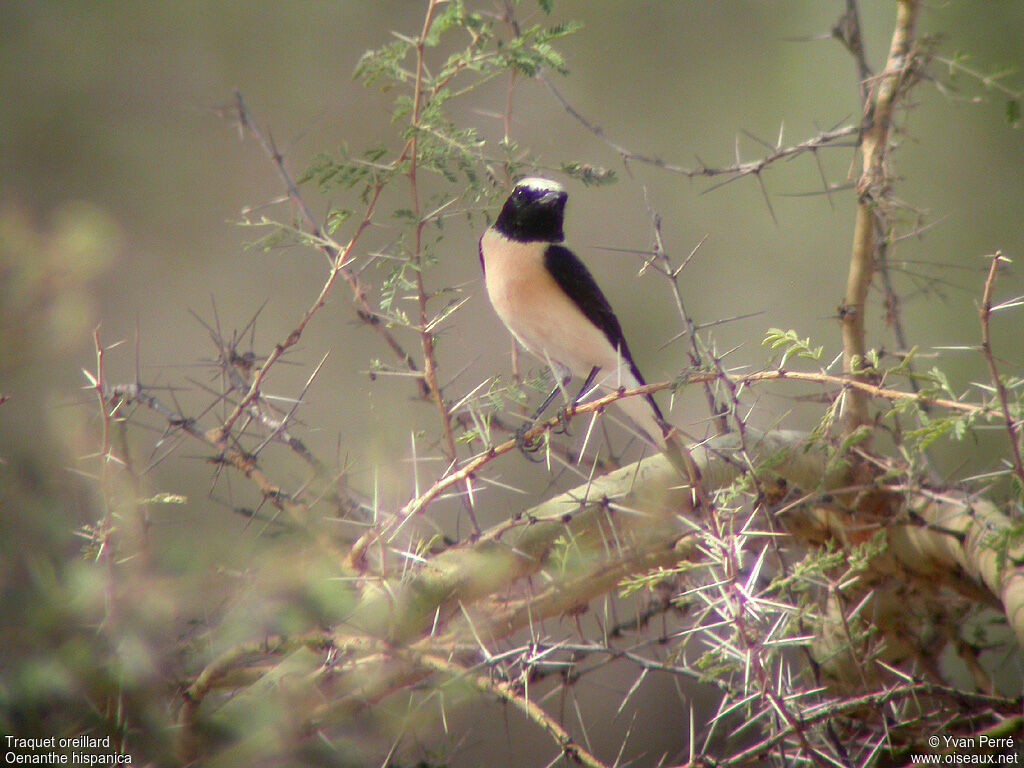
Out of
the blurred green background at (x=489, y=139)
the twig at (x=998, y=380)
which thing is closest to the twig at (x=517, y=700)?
the twig at (x=998, y=380)

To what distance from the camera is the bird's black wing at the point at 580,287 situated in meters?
1.58

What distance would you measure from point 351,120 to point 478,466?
1842 mm

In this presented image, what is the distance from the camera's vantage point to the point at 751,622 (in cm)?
84

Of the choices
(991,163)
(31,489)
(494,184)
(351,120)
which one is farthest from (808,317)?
(31,489)

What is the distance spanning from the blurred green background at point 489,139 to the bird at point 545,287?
0.53m

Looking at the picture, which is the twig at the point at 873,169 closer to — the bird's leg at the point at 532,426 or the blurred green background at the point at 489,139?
the bird's leg at the point at 532,426

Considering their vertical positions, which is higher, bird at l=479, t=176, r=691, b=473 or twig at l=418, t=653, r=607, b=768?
bird at l=479, t=176, r=691, b=473

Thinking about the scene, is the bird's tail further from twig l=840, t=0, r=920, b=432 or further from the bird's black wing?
twig l=840, t=0, r=920, b=432

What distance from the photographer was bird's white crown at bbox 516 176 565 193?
1.58 m

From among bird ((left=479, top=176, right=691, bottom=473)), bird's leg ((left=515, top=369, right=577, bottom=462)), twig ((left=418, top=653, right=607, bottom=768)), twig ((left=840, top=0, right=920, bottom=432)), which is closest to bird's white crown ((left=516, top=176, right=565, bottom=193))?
bird ((left=479, top=176, right=691, bottom=473))

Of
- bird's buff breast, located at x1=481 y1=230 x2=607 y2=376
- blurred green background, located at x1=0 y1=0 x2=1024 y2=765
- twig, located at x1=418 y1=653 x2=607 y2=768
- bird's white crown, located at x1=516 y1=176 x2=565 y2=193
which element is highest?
blurred green background, located at x1=0 y1=0 x2=1024 y2=765

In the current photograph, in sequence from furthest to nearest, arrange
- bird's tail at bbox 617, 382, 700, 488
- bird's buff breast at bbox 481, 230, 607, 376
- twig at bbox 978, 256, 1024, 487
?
bird's buff breast at bbox 481, 230, 607, 376 < bird's tail at bbox 617, 382, 700, 488 < twig at bbox 978, 256, 1024, 487

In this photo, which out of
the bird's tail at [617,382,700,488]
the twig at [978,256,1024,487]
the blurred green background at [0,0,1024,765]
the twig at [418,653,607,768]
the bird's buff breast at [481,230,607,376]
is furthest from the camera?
the blurred green background at [0,0,1024,765]

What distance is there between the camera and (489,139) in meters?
2.09
